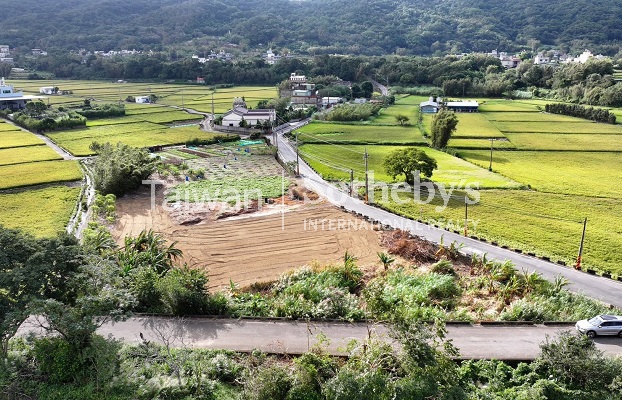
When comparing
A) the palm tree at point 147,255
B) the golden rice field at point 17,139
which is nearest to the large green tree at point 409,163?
the palm tree at point 147,255

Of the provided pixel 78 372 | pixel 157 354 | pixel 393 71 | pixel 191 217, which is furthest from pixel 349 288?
pixel 393 71

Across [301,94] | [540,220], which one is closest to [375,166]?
[540,220]

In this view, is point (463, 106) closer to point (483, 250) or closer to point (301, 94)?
point (301, 94)

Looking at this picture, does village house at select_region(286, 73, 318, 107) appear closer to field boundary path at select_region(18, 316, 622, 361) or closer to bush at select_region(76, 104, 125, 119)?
bush at select_region(76, 104, 125, 119)

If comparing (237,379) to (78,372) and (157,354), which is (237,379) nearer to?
(157,354)

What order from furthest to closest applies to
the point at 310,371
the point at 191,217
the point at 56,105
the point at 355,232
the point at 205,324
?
the point at 56,105 → the point at 191,217 → the point at 355,232 → the point at 205,324 → the point at 310,371

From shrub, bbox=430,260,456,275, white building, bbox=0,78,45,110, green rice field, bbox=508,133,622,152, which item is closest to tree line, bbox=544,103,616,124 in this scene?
green rice field, bbox=508,133,622,152
